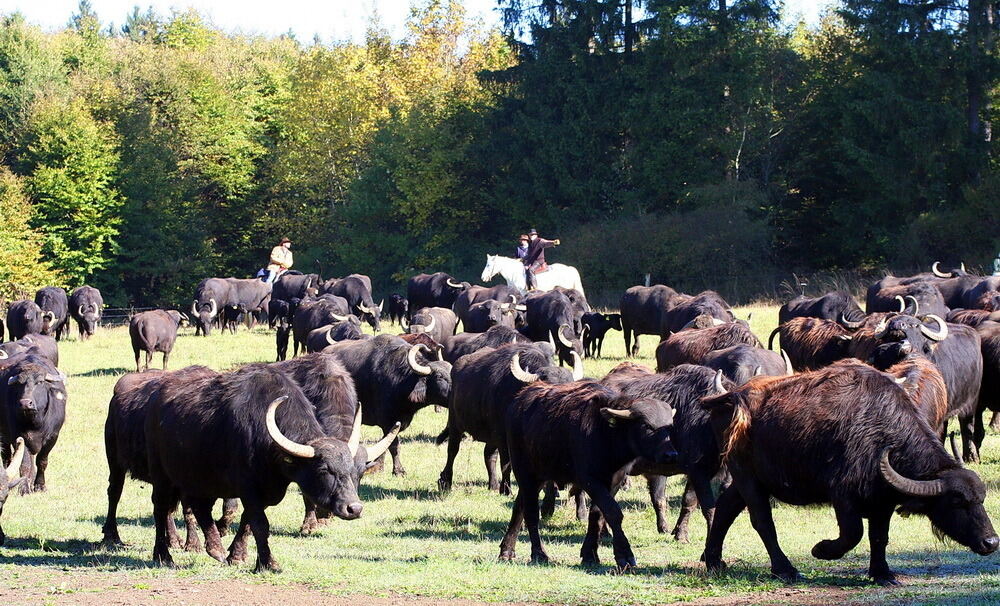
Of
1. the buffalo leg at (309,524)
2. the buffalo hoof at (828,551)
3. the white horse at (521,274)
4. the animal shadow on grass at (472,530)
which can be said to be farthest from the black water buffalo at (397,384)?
the white horse at (521,274)

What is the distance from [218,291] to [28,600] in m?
31.0

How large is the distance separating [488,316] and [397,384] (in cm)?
990

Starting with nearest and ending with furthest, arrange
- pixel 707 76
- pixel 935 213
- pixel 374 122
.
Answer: pixel 935 213, pixel 707 76, pixel 374 122

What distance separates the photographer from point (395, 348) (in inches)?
688

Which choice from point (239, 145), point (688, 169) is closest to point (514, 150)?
point (688, 169)

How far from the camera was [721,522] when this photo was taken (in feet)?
32.9

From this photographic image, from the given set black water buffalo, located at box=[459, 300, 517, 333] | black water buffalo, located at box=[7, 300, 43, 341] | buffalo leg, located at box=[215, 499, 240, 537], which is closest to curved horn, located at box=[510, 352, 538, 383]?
buffalo leg, located at box=[215, 499, 240, 537]

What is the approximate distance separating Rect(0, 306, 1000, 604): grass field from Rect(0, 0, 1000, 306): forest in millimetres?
30853

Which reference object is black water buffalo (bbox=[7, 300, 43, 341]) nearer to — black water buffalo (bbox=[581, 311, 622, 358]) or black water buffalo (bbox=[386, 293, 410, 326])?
black water buffalo (bbox=[386, 293, 410, 326])

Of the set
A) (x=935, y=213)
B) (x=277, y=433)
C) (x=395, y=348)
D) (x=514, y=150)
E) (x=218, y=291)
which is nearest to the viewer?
(x=277, y=433)

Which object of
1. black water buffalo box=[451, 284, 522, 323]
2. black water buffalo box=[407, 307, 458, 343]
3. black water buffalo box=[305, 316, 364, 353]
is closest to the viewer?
black water buffalo box=[305, 316, 364, 353]

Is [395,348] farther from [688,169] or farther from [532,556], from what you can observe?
[688,169]

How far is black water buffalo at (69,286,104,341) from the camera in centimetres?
3681

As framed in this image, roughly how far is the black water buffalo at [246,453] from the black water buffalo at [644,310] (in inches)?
672
